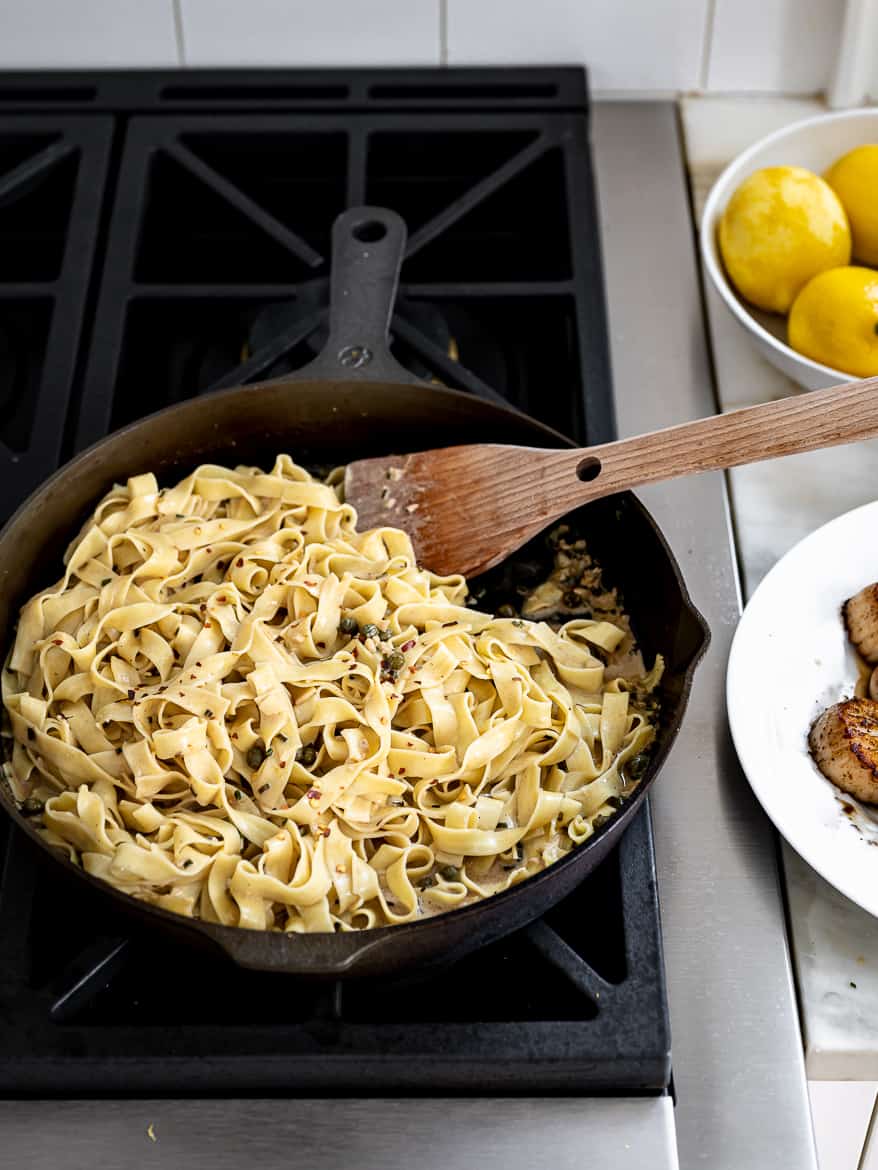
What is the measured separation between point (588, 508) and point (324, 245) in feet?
2.34

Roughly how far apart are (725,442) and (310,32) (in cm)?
103

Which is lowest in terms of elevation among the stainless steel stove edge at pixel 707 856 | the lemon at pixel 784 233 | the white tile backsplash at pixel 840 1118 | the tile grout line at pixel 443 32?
the white tile backsplash at pixel 840 1118

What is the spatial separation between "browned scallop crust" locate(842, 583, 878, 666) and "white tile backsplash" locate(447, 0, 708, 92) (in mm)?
958

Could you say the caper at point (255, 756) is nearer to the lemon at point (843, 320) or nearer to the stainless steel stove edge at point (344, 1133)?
the stainless steel stove edge at point (344, 1133)

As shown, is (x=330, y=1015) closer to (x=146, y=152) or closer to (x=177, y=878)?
(x=177, y=878)

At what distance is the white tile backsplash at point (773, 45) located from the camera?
6.11 ft

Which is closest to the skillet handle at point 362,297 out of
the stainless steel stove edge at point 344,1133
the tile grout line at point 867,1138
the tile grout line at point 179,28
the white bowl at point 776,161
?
the white bowl at point 776,161

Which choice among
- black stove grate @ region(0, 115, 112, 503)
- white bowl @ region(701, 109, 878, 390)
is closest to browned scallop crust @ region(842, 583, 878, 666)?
white bowl @ region(701, 109, 878, 390)

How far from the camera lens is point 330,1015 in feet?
3.53

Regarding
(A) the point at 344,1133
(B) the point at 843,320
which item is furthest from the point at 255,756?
(B) the point at 843,320

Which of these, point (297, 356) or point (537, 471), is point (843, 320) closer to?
point (537, 471)

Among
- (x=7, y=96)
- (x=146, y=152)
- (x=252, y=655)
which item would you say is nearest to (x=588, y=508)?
(x=252, y=655)

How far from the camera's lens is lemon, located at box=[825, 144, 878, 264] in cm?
162

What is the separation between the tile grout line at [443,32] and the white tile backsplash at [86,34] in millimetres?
386
